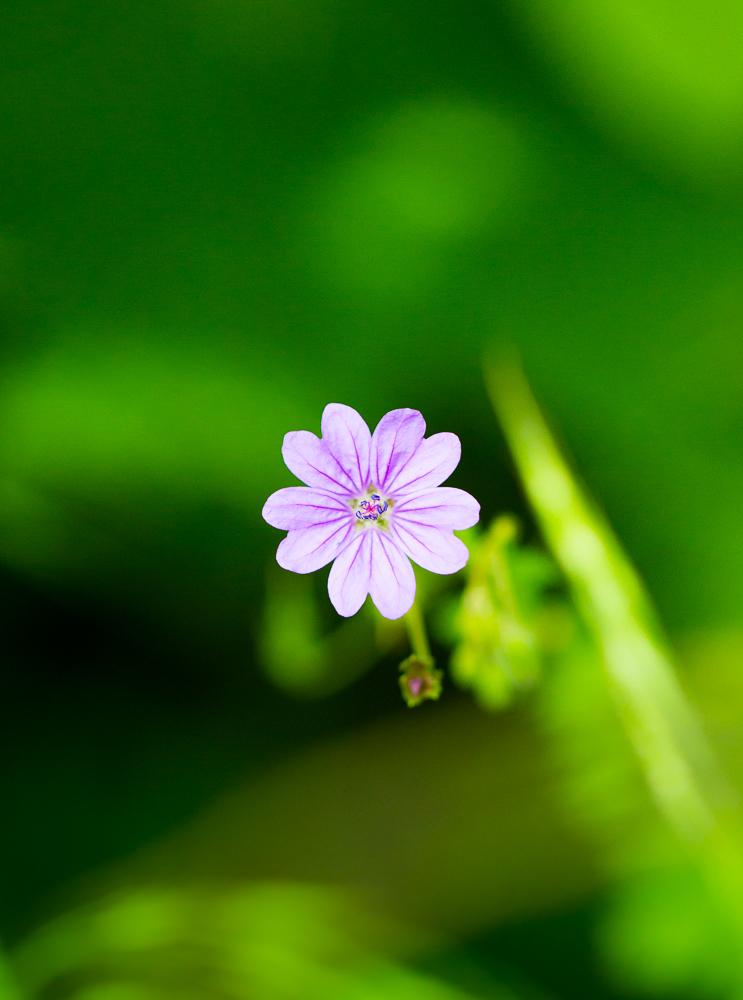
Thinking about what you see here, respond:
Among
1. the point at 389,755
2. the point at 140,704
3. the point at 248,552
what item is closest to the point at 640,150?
the point at 248,552

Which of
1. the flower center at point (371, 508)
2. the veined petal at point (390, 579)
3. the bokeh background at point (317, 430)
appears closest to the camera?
the veined petal at point (390, 579)

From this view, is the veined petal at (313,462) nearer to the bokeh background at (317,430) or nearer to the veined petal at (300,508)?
the veined petal at (300,508)

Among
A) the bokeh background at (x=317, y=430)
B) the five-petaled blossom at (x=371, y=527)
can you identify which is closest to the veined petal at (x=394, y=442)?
the five-petaled blossom at (x=371, y=527)

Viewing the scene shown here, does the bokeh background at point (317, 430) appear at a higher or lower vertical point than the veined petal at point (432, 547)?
higher

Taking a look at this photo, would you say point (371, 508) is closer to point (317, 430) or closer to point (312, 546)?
point (312, 546)

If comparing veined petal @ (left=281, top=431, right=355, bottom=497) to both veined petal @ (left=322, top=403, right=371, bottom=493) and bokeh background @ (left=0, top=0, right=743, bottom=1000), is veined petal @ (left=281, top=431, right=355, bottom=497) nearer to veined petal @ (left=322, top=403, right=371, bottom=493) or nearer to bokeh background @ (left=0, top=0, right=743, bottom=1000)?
veined petal @ (left=322, top=403, right=371, bottom=493)

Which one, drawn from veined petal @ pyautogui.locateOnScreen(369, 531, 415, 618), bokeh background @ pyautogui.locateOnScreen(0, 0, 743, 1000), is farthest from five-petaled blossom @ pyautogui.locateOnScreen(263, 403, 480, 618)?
bokeh background @ pyautogui.locateOnScreen(0, 0, 743, 1000)

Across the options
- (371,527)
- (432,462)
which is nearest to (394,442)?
(432,462)

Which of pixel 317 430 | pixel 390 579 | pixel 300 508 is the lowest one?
pixel 390 579
